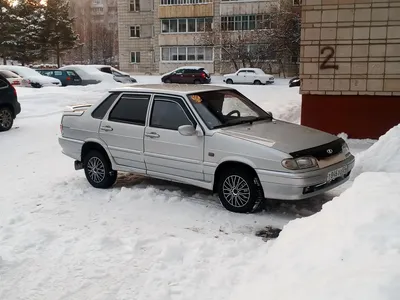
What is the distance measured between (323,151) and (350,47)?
5.28 metres

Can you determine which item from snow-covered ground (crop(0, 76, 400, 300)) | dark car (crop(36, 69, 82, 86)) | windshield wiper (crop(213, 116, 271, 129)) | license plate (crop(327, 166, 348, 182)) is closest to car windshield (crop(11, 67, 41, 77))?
dark car (crop(36, 69, 82, 86))

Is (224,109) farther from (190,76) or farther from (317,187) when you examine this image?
(190,76)

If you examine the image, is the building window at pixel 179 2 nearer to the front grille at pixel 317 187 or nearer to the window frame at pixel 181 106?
the window frame at pixel 181 106

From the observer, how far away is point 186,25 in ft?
160

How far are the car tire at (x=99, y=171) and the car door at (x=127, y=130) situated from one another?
0.74 feet

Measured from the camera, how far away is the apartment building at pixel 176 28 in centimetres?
4616

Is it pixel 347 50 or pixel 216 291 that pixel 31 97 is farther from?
pixel 216 291

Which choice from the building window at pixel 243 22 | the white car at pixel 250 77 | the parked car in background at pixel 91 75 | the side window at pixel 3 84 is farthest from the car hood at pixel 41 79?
the building window at pixel 243 22

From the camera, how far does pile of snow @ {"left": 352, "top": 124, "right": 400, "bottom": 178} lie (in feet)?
21.9

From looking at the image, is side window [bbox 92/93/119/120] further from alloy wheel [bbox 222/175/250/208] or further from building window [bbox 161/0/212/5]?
building window [bbox 161/0/212/5]

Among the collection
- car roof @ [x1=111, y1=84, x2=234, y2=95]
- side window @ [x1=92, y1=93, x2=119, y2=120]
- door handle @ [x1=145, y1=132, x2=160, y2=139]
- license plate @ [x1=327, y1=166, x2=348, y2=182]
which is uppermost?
car roof @ [x1=111, y1=84, x2=234, y2=95]

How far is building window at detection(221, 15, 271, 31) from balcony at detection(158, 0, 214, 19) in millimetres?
1933

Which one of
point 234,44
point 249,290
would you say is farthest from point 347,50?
point 234,44

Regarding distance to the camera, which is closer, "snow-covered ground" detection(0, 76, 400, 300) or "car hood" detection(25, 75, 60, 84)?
"snow-covered ground" detection(0, 76, 400, 300)
